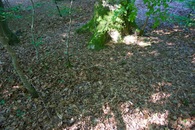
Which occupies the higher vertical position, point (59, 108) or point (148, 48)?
point (148, 48)

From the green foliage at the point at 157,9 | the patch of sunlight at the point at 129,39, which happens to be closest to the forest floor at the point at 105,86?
the patch of sunlight at the point at 129,39

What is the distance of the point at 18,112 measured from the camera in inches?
148

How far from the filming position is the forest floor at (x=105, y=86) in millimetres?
3521

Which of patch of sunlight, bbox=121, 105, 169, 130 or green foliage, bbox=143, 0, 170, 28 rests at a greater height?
green foliage, bbox=143, 0, 170, 28

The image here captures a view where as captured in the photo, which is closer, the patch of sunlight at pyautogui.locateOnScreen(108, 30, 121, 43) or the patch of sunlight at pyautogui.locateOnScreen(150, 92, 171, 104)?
the patch of sunlight at pyautogui.locateOnScreen(150, 92, 171, 104)

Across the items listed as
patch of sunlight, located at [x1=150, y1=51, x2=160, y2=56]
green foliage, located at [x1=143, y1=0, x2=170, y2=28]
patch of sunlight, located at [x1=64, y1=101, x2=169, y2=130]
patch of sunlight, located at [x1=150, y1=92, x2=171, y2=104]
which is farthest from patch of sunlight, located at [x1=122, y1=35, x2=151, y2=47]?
patch of sunlight, located at [x1=64, y1=101, x2=169, y2=130]

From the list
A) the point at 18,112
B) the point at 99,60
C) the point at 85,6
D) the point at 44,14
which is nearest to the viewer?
the point at 18,112

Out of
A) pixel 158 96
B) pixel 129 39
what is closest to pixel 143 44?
pixel 129 39

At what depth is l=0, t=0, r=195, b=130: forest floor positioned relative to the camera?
11.6ft

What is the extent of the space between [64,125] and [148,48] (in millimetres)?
4157

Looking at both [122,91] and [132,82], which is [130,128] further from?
[132,82]

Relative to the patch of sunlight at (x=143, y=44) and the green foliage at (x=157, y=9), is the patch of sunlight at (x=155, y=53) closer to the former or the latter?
the patch of sunlight at (x=143, y=44)

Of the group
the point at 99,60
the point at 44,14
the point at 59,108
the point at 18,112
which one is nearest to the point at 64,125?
the point at 59,108

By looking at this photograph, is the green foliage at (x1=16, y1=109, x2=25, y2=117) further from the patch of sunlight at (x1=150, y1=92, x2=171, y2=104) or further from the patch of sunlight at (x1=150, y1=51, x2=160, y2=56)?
the patch of sunlight at (x1=150, y1=51, x2=160, y2=56)
